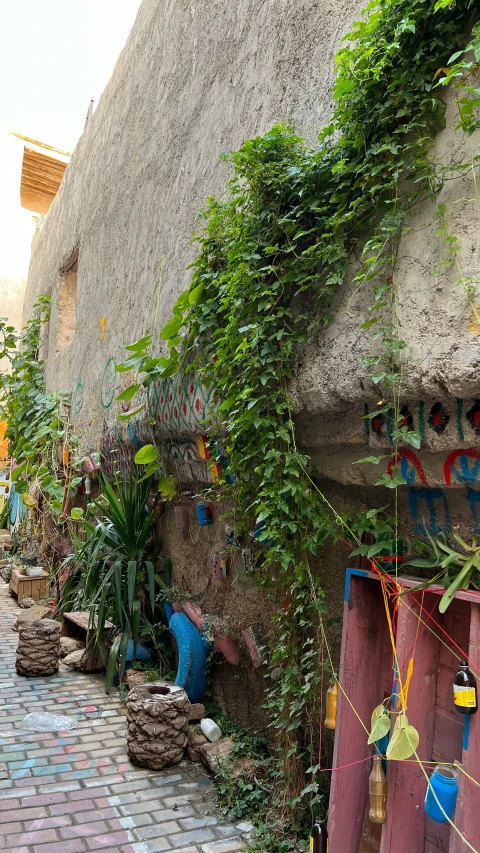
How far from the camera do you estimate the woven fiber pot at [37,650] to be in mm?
4555

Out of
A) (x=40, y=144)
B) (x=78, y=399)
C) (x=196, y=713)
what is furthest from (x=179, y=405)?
(x=40, y=144)

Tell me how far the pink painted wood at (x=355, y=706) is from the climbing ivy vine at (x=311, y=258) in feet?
0.57

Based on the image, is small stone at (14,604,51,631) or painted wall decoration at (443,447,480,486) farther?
small stone at (14,604,51,631)

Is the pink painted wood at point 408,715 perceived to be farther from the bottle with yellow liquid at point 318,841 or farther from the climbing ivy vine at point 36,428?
the climbing ivy vine at point 36,428

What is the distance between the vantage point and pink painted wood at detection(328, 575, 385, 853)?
2.19 m

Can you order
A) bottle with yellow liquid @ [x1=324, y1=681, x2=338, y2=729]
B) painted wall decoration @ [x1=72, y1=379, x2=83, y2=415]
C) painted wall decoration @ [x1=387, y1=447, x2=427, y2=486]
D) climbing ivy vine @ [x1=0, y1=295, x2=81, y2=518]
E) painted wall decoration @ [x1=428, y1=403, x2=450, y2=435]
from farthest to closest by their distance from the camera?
climbing ivy vine @ [x1=0, y1=295, x2=81, y2=518] → painted wall decoration @ [x1=72, y1=379, x2=83, y2=415] → bottle with yellow liquid @ [x1=324, y1=681, x2=338, y2=729] → painted wall decoration @ [x1=387, y1=447, x2=427, y2=486] → painted wall decoration @ [x1=428, y1=403, x2=450, y2=435]

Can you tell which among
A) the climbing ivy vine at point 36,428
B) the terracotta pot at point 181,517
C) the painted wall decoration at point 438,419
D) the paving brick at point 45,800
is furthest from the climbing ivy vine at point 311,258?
the climbing ivy vine at point 36,428

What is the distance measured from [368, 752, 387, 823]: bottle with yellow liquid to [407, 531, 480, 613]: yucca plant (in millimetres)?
591

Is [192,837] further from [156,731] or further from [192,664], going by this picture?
[192,664]

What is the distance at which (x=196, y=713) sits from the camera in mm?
3543

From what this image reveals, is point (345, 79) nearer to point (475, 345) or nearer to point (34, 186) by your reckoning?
point (475, 345)

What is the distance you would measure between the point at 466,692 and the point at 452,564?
0.37 meters

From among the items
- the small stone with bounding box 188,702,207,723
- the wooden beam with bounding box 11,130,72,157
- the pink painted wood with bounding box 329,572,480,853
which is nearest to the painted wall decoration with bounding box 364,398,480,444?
the pink painted wood with bounding box 329,572,480,853

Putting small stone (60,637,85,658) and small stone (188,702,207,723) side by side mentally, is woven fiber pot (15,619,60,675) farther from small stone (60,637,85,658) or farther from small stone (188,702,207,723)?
small stone (188,702,207,723)
